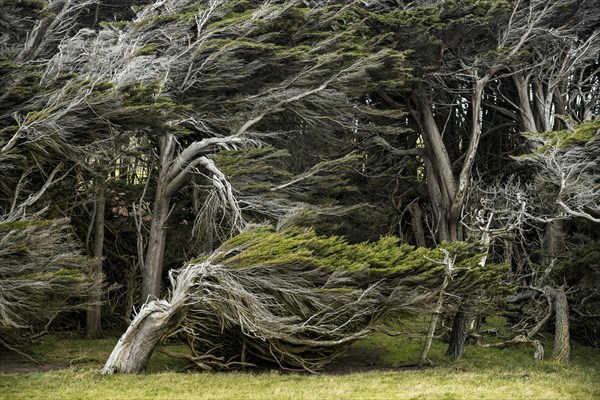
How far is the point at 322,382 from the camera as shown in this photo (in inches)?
492

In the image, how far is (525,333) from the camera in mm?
17688

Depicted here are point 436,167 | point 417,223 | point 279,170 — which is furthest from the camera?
point 417,223

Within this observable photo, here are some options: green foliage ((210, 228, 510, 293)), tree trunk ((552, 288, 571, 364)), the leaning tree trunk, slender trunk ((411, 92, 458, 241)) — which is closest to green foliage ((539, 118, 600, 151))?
green foliage ((210, 228, 510, 293))

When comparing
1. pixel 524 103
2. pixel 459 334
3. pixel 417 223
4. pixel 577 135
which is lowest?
pixel 459 334

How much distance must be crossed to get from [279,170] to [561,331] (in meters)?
7.00

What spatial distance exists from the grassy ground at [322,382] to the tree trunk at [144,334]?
0.37m

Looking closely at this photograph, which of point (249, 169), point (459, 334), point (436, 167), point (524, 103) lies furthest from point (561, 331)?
point (249, 169)

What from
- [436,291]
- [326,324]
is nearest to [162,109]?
[326,324]

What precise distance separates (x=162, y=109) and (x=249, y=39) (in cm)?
290

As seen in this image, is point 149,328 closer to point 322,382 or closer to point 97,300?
point 322,382

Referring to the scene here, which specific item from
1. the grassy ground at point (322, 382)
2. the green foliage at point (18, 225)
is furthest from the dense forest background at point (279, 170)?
the grassy ground at point (322, 382)

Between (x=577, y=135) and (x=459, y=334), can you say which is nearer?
(x=577, y=135)

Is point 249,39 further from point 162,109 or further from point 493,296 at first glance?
point 493,296

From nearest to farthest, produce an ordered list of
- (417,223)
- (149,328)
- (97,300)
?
(149,328), (97,300), (417,223)
